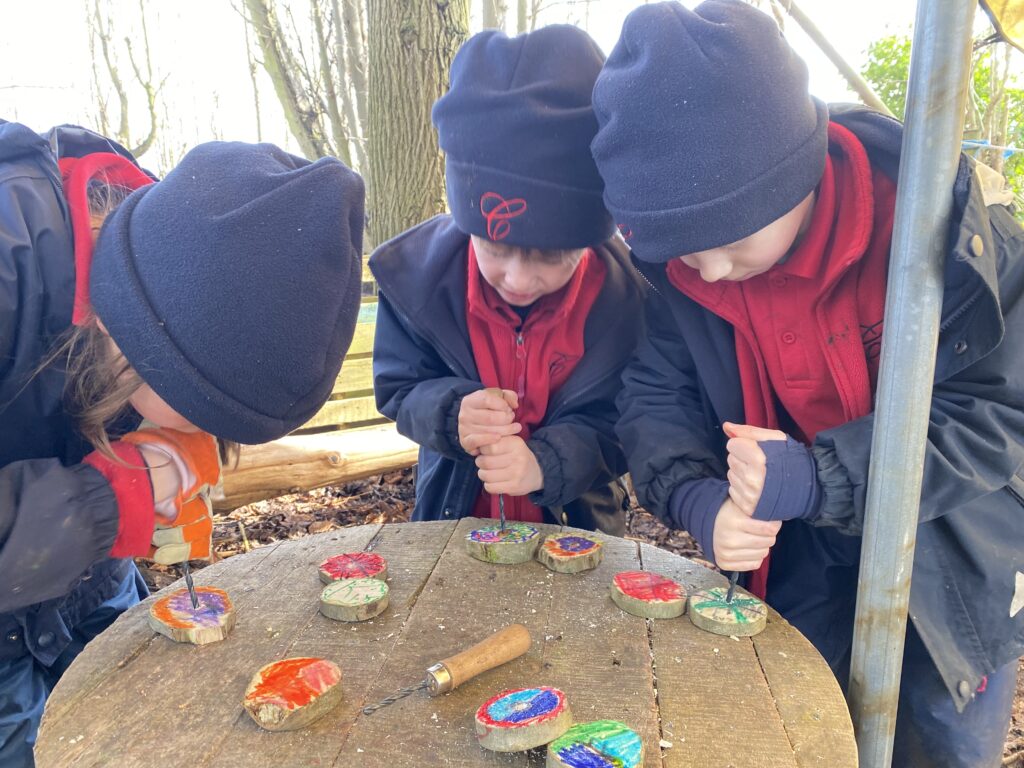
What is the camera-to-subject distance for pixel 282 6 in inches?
372

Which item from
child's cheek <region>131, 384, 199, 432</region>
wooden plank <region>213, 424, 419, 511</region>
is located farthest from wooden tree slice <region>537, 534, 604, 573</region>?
wooden plank <region>213, 424, 419, 511</region>

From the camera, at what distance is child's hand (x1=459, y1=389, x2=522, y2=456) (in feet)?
6.24

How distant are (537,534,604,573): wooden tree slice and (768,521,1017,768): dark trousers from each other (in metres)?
0.49

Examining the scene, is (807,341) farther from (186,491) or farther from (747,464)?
(186,491)

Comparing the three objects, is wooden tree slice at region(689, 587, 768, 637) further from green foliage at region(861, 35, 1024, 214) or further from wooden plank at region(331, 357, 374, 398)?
green foliage at region(861, 35, 1024, 214)

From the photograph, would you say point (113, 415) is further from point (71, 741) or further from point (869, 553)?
point (869, 553)

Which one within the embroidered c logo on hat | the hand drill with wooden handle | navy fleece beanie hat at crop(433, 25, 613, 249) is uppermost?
navy fleece beanie hat at crop(433, 25, 613, 249)

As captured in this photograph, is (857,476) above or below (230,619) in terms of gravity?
above

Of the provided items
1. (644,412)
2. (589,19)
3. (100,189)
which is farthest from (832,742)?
(589,19)

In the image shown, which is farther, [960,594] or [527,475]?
[527,475]

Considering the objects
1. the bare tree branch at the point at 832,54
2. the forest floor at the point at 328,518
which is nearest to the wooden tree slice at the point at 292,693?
the forest floor at the point at 328,518

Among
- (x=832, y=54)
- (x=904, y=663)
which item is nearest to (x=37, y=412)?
(x=904, y=663)

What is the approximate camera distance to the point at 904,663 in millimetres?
1646

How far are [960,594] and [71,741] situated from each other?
64.3 inches
